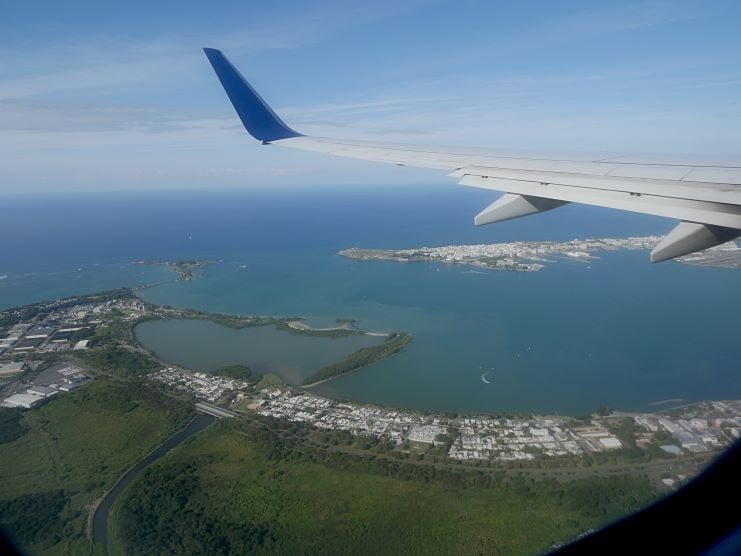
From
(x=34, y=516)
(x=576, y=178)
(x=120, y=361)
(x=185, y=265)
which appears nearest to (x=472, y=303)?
(x=120, y=361)

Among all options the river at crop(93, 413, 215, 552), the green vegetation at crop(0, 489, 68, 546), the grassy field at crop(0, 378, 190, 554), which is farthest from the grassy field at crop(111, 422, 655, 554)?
the green vegetation at crop(0, 489, 68, 546)

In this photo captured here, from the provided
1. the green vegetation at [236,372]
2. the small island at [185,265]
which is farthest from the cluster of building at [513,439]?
the small island at [185,265]

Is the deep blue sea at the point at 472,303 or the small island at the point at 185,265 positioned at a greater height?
the deep blue sea at the point at 472,303

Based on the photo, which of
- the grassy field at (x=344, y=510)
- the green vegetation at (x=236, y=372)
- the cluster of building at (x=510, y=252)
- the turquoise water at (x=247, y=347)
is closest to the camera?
the grassy field at (x=344, y=510)

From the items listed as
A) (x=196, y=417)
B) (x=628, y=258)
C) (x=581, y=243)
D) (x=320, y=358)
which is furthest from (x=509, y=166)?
(x=581, y=243)

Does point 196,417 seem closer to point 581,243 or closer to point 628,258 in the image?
point 628,258

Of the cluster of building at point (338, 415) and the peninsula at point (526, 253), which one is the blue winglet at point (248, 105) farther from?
the peninsula at point (526, 253)

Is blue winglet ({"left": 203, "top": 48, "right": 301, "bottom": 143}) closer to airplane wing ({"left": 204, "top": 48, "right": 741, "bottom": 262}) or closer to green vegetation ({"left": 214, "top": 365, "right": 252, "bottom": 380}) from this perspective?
airplane wing ({"left": 204, "top": 48, "right": 741, "bottom": 262})
